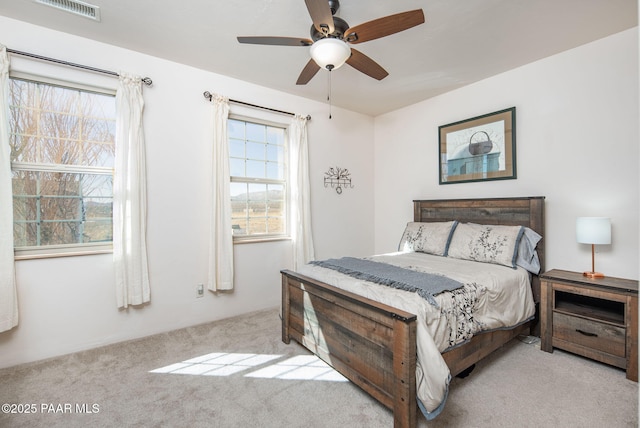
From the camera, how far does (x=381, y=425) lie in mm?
1623

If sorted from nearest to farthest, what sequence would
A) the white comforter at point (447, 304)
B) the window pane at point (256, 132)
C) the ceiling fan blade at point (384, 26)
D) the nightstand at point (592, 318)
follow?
the white comforter at point (447, 304) → the ceiling fan blade at point (384, 26) → the nightstand at point (592, 318) → the window pane at point (256, 132)

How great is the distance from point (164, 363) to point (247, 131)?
2497 mm

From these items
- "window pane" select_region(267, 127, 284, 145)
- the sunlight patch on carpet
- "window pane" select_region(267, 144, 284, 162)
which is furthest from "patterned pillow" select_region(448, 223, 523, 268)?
"window pane" select_region(267, 127, 284, 145)

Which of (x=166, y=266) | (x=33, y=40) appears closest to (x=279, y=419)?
(x=166, y=266)

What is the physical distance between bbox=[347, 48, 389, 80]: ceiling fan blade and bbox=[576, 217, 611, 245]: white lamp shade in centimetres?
205

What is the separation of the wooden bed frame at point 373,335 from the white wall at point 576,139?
0.24 m

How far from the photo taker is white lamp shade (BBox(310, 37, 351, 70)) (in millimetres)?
1840

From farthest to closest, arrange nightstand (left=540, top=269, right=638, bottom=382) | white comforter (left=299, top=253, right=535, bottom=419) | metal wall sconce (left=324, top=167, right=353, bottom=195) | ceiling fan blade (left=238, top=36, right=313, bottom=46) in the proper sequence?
metal wall sconce (left=324, top=167, right=353, bottom=195) < nightstand (left=540, top=269, right=638, bottom=382) < ceiling fan blade (left=238, top=36, right=313, bottom=46) < white comforter (left=299, top=253, right=535, bottom=419)

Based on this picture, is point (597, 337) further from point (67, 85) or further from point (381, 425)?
point (67, 85)

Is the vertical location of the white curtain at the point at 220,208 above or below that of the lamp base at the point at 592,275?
above

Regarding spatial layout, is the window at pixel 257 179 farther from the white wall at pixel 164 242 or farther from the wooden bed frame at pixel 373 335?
the wooden bed frame at pixel 373 335

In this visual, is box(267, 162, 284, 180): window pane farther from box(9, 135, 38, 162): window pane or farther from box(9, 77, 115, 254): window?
box(9, 135, 38, 162): window pane

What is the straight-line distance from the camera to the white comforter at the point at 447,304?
150 cm

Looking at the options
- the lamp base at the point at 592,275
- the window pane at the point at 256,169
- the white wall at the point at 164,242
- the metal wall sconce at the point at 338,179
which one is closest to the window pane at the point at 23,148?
the white wall at the point at 164,242
